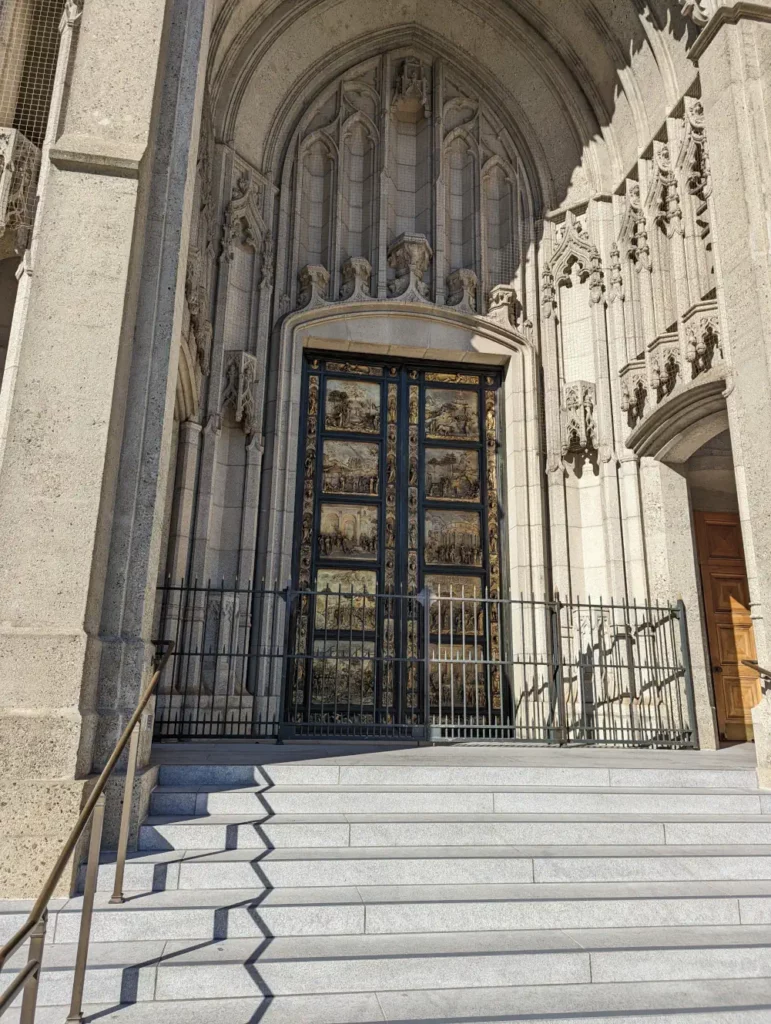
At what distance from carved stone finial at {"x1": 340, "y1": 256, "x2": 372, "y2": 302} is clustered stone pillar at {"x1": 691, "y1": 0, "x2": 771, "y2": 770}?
178 inches

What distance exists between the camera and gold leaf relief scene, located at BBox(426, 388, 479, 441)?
10.8 metres

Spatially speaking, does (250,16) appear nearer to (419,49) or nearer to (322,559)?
(419,49)

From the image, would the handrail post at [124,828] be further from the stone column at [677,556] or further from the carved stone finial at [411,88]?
the carved stone finial at [411,88]

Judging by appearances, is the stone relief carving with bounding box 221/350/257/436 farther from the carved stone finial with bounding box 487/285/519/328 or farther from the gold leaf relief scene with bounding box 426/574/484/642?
the carved stone finial with bounding box 487/285/519/328

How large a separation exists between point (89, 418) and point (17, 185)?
3160mm

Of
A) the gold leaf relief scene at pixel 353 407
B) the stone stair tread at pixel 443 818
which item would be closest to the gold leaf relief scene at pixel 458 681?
the gold leaf relief scene at pixel 353 407

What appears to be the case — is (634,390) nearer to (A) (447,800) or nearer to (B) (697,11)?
(B) (697,11)

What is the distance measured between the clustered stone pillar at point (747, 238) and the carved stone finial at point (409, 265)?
156 inches

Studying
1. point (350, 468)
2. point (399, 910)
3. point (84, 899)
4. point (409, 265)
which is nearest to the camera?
point (84, 899)

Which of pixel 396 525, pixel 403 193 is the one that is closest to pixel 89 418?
pixel 396 525

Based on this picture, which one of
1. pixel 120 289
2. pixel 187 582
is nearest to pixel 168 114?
pixel 120 289

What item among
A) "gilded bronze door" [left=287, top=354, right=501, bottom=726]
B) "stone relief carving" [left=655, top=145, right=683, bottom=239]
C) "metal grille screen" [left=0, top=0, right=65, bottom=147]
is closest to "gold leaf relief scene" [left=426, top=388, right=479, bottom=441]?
"gilded bronze door" [left=287, top=354, right=501, bottom=726]

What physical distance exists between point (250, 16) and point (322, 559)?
7.25 metres

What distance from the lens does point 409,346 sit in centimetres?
1061
